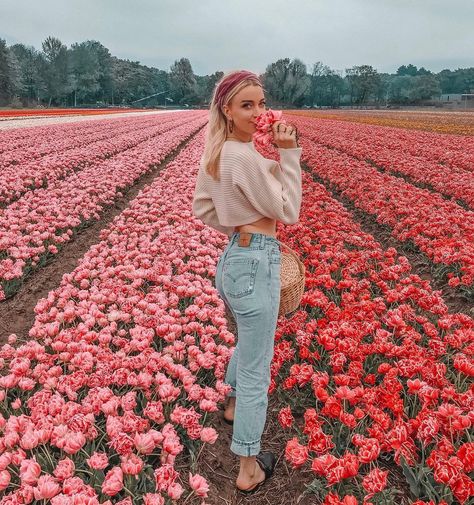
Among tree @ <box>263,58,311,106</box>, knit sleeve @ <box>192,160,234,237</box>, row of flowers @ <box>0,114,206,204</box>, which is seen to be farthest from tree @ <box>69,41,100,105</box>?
knit sleeve @ <box>192,160,234,237</box>

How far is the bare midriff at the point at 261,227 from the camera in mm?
2369

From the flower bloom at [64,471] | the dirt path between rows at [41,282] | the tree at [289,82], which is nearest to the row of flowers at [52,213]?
the dirt path between rows at [41,282]

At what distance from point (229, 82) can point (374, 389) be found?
89.8 inches

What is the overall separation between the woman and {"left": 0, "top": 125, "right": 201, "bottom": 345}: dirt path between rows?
10.5ft

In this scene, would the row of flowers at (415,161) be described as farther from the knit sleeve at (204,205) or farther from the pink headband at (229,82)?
the pink headband at (229,82)

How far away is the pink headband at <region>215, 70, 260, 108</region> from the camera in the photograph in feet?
7.43

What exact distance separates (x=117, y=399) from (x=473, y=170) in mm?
12601

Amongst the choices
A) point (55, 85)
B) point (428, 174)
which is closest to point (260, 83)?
point (428, 174)

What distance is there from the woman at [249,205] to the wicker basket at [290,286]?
27 cm

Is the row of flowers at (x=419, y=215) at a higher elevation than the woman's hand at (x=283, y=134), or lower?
lower

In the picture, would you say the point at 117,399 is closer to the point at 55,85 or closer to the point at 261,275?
the point at 261,275

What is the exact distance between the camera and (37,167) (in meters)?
12.3

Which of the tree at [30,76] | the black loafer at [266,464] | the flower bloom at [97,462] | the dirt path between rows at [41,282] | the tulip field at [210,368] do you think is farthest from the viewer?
the tree at [30,76]

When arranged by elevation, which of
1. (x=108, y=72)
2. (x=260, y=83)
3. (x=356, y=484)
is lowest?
(x=356, y=484)
